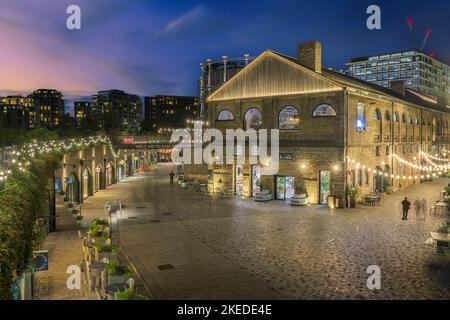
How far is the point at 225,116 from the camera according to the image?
3500cm

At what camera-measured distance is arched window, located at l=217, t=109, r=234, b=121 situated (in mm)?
34562

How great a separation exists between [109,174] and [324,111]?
25066 mm

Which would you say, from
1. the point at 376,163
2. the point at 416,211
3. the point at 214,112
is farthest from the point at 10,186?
the point at 376,163

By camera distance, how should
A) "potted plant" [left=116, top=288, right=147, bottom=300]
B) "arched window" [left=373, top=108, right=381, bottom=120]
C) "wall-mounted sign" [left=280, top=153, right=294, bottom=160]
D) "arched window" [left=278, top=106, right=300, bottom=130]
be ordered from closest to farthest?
"potted plant" [left=116, top=288, right=147, bottom=300], "wall-mounted sign" [left=280, top=153, right=294, bottom=160], "arched window" [left=278, top=106, right=300, bottom=130], "arched window" [left=373, top=108, right=381, bottom=120]

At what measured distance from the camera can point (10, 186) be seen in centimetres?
991

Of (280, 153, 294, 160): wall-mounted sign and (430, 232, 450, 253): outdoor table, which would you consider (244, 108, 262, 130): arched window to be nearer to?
(280, 153, 294, 160): wall-mounted sign

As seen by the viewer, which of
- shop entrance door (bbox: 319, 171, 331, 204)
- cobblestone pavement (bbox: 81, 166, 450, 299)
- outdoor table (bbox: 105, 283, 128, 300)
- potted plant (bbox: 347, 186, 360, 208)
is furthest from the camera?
shop entrance door (bbox: 319, 171, 331, 204)

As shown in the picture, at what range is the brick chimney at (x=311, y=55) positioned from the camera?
30.4 meters

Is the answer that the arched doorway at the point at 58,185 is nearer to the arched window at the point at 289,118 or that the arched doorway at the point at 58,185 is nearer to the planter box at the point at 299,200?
the planter box at the point at 299,200

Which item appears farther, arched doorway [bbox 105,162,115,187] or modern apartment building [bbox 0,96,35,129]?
modern apartment building [bbox 0,96,35,129]

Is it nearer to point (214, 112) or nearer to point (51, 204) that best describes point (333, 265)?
point (51, 204)

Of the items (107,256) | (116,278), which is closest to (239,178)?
(107,256)

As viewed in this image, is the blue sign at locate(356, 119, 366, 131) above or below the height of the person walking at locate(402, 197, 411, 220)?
above

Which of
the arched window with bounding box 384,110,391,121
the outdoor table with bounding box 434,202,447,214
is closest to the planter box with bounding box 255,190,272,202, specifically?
the outdoor table with bounding box 434,202,447,214
